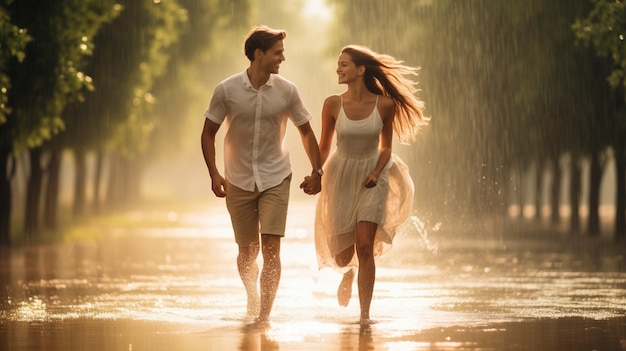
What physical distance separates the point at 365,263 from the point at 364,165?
0.82 meters

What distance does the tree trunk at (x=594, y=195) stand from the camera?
34312 mm

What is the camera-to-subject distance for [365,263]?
1194 cm

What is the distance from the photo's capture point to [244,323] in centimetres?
1166

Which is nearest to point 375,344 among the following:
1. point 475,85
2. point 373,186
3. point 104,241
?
point 373,186

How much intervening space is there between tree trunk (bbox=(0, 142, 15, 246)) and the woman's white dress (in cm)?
1614

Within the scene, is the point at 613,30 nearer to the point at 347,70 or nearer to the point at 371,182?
the point at 347,70

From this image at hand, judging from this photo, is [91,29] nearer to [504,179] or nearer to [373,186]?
[373,186]

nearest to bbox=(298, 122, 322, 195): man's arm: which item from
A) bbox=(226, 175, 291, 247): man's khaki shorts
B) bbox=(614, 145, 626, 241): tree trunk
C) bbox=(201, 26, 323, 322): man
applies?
bbox=(201, 26, 323, 322): man

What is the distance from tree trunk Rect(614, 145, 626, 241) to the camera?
1286 inches

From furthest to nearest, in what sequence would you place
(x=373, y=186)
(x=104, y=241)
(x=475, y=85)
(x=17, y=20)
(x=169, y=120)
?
(x=169, y=120) < (x=475, y=85) < (x=104, y=241) < (x=17, y=20) < (x=373, y=186)

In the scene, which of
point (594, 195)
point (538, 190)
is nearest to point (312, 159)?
point (594, 195)

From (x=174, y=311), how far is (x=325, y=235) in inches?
58.3

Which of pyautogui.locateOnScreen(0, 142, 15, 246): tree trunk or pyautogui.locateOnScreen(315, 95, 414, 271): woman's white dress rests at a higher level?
pyautogui.locateOnScreen(0, 142, 15, 246): tree trunk

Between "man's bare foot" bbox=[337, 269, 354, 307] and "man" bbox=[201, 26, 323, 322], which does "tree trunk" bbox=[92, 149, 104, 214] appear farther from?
"man" bbox=[201, 26, 323, 322]
